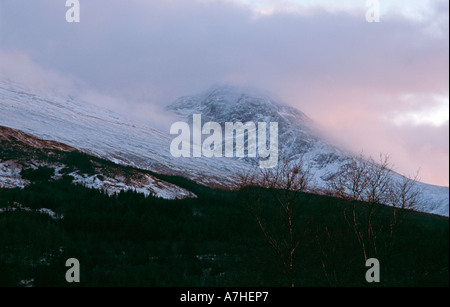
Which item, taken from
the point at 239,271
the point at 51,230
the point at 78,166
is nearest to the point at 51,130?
the point at 78,166

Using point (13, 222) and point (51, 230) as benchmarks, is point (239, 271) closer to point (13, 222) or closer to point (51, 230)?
point (51, 230)

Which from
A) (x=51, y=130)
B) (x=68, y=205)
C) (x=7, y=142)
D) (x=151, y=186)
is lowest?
(x=68, y=205)

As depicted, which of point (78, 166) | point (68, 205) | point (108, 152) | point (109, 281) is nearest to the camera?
point (109, 281)

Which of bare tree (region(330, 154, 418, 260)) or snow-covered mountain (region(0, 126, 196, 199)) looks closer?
bare tree (region(330, 154, 418, 260))

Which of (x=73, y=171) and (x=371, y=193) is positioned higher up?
(x=73, y=171)

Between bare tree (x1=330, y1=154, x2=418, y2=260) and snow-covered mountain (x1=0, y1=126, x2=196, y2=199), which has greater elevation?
snow-covered mountain (x1=0, y1=126, x2=196, y2=199)

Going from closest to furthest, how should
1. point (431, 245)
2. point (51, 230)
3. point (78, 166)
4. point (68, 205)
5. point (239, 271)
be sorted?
1. point (239, 271)
2. point (51, 230)
3. point (68, 205)
4. point (431, 245)
5. point (78, 166)

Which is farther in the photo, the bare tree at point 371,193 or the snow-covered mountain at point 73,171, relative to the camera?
the snow-covered mountain at point 73,171

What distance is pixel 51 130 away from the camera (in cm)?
19012

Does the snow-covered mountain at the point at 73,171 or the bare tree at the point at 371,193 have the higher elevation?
the snow-covered mountain at the point at 73,171

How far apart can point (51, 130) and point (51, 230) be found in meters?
140

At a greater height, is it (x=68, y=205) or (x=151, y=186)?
(x=151, y=186)

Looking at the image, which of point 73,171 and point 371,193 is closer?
point 371,193

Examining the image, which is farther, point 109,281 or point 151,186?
point 151,186
